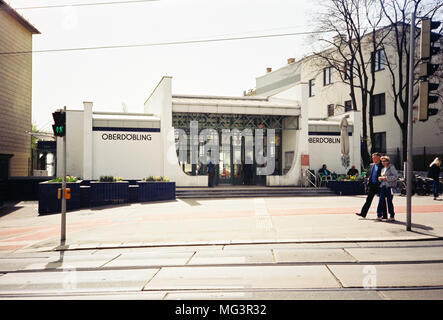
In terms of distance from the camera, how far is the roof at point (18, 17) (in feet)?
79.3

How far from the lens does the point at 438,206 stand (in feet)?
43.4

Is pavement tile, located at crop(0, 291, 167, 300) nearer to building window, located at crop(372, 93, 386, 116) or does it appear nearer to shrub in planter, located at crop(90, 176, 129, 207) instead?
shrub in planter, located at crop(90, 176, 129, 207)

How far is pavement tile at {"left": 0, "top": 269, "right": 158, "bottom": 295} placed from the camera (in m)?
5.29

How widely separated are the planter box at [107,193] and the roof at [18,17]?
1590 cm

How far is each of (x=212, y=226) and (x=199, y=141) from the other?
515 inches

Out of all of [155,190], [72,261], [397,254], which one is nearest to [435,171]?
[397,254]

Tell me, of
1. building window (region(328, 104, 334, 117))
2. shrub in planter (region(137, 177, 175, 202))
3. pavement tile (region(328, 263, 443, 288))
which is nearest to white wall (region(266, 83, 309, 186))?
shrub in planter (region(137, 177, 175, 202))

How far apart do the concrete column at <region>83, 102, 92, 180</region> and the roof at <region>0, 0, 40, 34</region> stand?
35.1 ft

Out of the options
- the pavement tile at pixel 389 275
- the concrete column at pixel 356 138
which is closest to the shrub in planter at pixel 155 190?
the pavement tile at pixel 389 275

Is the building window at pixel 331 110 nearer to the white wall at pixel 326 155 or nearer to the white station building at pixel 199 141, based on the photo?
the white station building at pixel 199 141

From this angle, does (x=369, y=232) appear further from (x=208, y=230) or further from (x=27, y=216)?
(x=27, y=216)

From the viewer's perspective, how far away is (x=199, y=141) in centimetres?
2288
